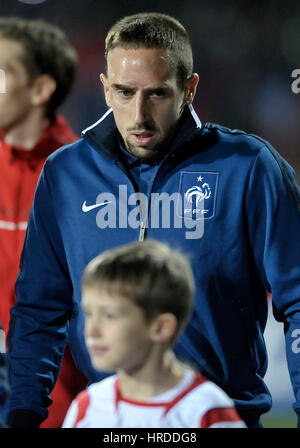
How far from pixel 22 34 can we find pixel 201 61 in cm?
43

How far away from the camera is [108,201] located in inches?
59.7

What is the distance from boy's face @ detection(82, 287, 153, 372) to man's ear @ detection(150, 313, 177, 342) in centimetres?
1

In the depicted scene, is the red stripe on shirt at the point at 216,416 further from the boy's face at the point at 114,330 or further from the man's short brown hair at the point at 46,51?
the man's short brown hair at the point at 46,51

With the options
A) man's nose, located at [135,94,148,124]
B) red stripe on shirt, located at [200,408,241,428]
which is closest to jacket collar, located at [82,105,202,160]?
man's nose, located at [135,94,148,124]

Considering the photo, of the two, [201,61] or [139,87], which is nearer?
[139,87]

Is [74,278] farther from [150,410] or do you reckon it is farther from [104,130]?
[150,410]

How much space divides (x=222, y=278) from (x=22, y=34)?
790 mm

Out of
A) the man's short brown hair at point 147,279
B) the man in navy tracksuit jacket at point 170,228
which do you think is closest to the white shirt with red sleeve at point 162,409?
the man's short brown hair at point 147,279

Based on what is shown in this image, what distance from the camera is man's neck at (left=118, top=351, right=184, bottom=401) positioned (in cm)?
117
